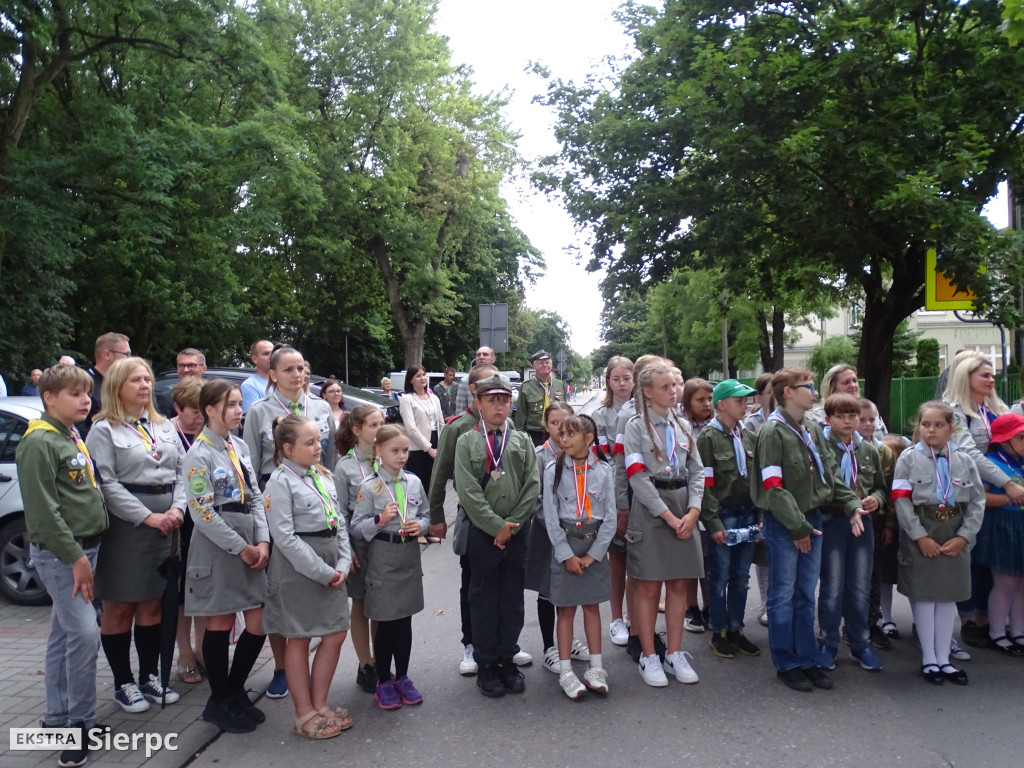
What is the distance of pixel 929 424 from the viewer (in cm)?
523

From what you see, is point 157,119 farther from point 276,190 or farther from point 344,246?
point 344,246

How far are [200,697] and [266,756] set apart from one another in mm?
917

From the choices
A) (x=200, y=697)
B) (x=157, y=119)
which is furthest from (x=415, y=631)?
(x=157, y=119)

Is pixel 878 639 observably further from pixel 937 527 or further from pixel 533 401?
pixel 533 401

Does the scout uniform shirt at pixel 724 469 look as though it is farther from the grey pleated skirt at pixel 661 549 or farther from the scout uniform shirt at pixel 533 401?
the scout uniform shirt at pixel 533 401

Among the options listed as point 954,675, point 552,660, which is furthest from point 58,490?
point 954,675

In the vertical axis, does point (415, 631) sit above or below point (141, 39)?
below

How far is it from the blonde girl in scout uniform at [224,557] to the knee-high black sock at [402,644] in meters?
0.76

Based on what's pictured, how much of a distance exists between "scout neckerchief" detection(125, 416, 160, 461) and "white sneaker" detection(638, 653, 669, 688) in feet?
10.3

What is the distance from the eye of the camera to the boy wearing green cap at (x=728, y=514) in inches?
222

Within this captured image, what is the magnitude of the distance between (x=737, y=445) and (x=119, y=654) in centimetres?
408

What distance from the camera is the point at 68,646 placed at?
161 inches

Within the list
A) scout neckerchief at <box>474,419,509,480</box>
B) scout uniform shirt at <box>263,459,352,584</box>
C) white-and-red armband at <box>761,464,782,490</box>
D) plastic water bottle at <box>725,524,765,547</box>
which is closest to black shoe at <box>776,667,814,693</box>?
plastic water bottle at <box>725,524,765,547</box>

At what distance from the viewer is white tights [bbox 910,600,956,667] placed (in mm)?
5148
